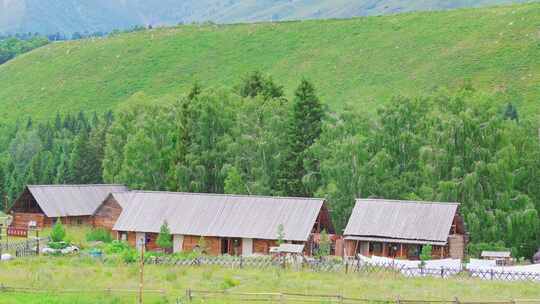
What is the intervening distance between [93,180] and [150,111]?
18.8m

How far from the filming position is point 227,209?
7106cm

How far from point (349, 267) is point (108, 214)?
30920 mm

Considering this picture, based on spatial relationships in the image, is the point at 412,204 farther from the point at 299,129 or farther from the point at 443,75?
the point at 443,75

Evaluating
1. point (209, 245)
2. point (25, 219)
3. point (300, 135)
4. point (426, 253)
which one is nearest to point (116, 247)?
point (209, 245)

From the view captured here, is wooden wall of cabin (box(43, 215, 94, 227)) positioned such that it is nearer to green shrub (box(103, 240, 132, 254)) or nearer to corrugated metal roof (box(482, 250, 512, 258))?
green shrub (box(103, 240, 132, 254))

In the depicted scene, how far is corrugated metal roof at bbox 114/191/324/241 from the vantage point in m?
67.9

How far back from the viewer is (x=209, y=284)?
167 ft

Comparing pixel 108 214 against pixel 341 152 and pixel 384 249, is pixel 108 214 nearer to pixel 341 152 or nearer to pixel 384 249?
pixel 341 152

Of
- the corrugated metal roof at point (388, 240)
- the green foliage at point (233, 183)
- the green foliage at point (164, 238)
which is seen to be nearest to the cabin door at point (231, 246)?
the green foliage at point (164, 238)

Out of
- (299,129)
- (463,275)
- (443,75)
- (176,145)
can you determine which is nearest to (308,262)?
(463,275)

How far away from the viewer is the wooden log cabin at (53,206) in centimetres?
8394

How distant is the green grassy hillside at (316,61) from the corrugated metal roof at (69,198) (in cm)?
5510

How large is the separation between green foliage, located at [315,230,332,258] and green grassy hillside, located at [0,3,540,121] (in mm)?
65421

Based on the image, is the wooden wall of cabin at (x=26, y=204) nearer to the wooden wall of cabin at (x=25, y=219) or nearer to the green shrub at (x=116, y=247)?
the wooden wall of cabin at (x=25, y=219)
